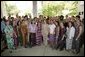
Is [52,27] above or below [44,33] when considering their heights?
above

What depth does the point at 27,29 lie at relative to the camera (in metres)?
10.7

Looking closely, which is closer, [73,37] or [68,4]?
[73,37]

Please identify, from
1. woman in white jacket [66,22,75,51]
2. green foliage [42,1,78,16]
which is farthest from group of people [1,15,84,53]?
green foliage [42,1,78,16]

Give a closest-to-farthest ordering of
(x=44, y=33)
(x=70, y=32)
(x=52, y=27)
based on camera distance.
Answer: (x=70, y=32), (x=52, y=27), (x=44, y=33)

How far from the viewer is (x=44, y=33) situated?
11031 millimetres

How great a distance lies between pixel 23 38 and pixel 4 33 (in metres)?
1.24

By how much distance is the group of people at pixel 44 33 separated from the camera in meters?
9.58

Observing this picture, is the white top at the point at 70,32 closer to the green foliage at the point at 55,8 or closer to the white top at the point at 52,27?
the white top at the point at 52,27

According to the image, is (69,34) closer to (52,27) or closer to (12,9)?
(52,27)

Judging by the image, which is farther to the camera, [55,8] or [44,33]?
[55,8]

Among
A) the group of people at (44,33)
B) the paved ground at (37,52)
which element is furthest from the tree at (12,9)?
the paved ground at (37,52)

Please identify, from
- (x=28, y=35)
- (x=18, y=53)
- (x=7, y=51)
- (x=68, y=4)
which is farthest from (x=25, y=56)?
(x=68, y=4)

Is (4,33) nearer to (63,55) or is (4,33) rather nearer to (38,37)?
(38,37)

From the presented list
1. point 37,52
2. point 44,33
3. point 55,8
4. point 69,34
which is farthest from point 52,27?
point 55,8
